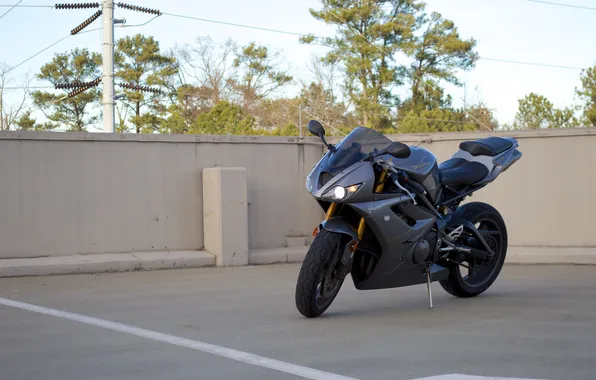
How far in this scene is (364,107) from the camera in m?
46.8

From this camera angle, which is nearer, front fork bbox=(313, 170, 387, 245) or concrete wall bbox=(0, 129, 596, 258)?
front fork bbox=(313, 170, 387, 245)

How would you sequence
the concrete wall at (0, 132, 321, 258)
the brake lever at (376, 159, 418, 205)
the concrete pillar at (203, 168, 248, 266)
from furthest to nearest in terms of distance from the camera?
the concrete pillar at (203, 168, 248, 266) < the concrete wall at (0, 132, 321, 258) < the brake lever at (376, 159, 418, 205)

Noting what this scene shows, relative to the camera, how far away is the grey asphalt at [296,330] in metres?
4.74

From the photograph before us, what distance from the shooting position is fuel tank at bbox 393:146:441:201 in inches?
265

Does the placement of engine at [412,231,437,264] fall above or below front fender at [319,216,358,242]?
below

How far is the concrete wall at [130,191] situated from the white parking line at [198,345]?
10.4ft

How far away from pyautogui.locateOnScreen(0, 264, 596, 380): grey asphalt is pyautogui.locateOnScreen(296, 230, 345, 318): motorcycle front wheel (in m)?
0.16

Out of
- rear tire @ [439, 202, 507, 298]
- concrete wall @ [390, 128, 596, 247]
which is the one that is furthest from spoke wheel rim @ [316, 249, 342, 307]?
concrete wall @ [390, 128, 596, 247]

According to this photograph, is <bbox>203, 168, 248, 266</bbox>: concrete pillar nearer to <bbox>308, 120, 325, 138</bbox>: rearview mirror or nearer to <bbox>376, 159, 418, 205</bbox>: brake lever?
<bbox>308, 120, 325, 138</bbox>: rearview mirror

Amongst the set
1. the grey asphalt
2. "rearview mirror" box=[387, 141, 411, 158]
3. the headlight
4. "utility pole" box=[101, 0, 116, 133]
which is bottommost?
the grey asphalt

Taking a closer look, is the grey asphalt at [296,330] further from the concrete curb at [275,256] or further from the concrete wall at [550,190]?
the concrete wall at [550,190]

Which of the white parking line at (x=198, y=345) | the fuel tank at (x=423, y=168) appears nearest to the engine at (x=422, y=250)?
the fuel tank at (x=423, y=168)

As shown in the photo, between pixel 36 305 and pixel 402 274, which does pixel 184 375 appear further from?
pixel 36 305

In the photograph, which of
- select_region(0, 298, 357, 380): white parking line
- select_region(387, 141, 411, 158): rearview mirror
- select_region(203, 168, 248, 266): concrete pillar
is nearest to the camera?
select_region(0, 298, 357, 380): white parking line
